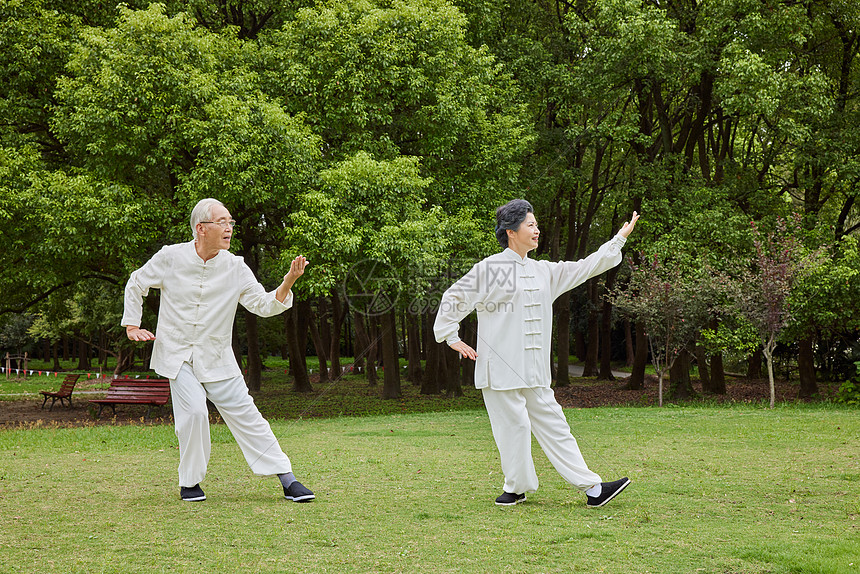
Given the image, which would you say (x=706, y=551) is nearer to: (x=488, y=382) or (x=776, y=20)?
(x=488, y=382)

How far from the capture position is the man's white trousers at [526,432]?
5.88 metres

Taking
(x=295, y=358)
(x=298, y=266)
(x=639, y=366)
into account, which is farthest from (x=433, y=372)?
(x=298, y=266)

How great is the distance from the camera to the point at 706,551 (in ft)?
14.5

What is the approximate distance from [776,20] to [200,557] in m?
19.6

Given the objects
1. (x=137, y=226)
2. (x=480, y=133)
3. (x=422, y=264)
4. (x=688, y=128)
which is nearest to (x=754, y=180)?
(x=688, y=128)

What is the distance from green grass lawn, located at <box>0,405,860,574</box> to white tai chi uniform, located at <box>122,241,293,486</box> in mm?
411

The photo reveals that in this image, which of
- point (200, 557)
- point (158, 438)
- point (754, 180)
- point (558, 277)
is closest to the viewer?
point (200, 557)

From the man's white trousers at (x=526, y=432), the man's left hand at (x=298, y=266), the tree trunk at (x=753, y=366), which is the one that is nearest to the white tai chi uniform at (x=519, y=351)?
the man's white trousers at (x=526, y=432)

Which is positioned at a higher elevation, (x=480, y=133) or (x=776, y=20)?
(x=776, y=20)

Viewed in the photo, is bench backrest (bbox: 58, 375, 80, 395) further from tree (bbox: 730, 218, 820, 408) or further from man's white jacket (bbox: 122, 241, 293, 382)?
tree (bbox: 730, 218, 820, 408)

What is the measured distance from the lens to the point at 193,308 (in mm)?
6172

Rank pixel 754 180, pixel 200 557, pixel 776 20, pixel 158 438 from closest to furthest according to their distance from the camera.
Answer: pixel 200 557 → pixel 158 438 → pixel 776 20 → pixel 754 180

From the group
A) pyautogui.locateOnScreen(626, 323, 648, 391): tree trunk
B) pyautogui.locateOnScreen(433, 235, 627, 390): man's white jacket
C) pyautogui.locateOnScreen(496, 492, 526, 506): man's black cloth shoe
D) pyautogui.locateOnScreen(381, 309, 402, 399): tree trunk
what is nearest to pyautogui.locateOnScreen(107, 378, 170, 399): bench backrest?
pyautogui.locateOnScreen(381, 309, 402, 399): tree trunk

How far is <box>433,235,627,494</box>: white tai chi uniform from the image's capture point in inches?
232
